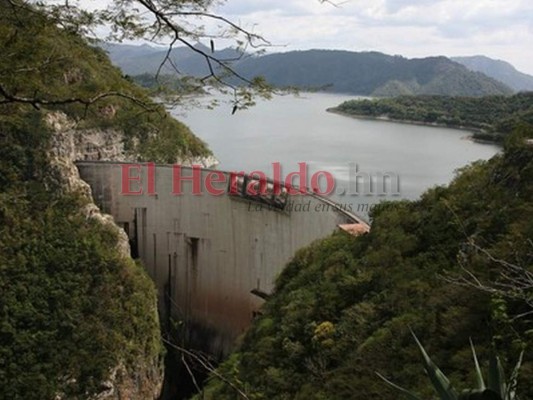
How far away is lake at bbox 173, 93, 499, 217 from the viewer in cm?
1797

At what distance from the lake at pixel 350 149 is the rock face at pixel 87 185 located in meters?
3.31

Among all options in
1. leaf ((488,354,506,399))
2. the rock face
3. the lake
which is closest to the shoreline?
the lake

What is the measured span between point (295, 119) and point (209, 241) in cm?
2955

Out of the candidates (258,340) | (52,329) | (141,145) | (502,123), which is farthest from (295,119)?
(258,340)

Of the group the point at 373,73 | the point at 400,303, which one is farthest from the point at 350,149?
the point at 373,73

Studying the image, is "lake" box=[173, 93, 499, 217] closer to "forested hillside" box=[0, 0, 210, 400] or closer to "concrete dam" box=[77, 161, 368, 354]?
"concrete dam" box=[77, 161, 368, 354]

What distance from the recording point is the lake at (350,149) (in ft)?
59.0

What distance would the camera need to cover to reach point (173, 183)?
475 inches

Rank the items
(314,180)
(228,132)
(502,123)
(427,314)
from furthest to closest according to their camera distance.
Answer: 1. (228,132)
2. (502,123)
3. (314,180)
4. (427,314)

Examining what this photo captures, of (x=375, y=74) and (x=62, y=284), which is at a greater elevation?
(x=375, y=74)

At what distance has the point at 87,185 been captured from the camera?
40.6 ft

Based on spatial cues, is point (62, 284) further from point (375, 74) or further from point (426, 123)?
point (375, 74)

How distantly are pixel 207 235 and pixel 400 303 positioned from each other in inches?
268

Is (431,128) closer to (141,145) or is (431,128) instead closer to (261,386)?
(141,145)
